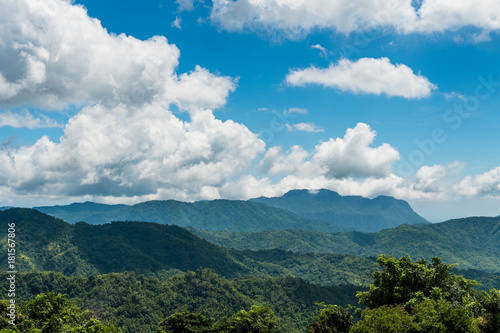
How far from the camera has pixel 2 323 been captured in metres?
51.0

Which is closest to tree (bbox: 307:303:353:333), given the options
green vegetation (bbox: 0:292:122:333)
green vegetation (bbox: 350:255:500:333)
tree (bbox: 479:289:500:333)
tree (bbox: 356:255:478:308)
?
green vegetation (bbox: 350:255:500:333)

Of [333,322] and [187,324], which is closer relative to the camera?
[333,322]

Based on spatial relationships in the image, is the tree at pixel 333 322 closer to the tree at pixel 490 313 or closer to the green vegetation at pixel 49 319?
the tree at pixel 490 313

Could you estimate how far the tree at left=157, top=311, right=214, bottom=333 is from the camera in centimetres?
5722

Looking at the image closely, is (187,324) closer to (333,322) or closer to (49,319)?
(49,319)

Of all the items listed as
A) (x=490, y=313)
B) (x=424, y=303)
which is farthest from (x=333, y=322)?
(x=490, y=313)

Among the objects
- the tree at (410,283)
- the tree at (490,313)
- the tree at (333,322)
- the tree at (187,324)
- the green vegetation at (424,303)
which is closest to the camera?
the green vegetation at (424,303)

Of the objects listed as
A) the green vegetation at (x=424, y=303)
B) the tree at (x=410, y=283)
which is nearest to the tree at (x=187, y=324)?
the green vegetation at (x=424, y=303)

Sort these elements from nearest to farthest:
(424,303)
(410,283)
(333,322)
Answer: (424,303) < (333,322) < (410,283)

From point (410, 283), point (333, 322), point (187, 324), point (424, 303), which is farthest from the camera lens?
point (187, 324)

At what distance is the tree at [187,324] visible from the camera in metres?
57.2

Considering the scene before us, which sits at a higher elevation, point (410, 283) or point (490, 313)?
point (410, 283)

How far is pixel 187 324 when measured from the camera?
2292 inches

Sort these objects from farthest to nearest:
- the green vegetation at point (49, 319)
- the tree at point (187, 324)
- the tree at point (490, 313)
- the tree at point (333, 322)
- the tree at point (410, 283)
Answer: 1. the tree at point (187, 324)
2. the green vegetation at point (49, 319)
3. the tree at point (410, 283)
4. the tree at point (333, 322)
5. the tree at point (490, 313)
